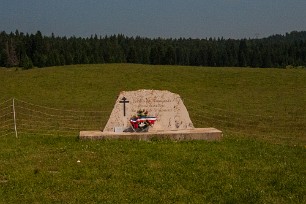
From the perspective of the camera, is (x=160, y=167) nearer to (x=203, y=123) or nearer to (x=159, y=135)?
(x=159, y=135)

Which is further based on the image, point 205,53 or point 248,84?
point 205,53

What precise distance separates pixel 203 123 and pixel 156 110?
8.42 m

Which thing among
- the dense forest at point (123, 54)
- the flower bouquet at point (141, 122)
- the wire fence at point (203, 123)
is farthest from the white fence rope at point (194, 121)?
the dense forest at point (123, 54)

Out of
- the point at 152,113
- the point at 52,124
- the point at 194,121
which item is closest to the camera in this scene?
the point at 152,113

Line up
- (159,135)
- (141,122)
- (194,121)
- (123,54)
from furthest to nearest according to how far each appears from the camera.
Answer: (123,54), (194,121), (141,122), (159,135)

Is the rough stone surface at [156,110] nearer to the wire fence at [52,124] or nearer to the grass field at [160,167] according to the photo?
the grass field at [160,167]

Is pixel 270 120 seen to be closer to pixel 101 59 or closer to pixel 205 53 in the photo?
pixel 101 59

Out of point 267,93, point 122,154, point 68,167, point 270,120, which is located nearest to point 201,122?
point 270,120

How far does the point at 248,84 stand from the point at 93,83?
57.2ft

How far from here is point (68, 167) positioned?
11773mm

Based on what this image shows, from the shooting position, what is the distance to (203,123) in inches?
1017

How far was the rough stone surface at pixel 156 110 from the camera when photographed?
1769 cm

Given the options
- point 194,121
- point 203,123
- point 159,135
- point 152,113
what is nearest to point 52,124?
point 194,121

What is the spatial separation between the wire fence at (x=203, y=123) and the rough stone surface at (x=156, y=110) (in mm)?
4268
